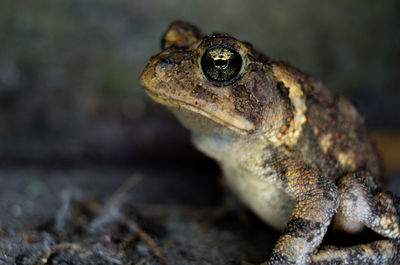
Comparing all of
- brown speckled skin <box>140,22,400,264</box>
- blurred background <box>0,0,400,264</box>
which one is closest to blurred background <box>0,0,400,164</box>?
blurred background <box>0,0,400,264</box>

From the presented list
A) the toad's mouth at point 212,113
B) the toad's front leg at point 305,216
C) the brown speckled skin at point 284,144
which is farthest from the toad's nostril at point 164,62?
the toad's front leg at point 305,216

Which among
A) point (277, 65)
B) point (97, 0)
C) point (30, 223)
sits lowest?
point (30, 223)

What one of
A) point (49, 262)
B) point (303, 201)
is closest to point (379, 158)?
point (303, 201)

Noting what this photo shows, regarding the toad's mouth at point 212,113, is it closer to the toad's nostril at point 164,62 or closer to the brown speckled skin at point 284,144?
the brown speckled skin at point 284,144

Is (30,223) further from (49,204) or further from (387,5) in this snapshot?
(387,5)

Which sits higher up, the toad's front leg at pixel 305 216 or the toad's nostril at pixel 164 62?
the toad's nostril at pixel 164 62

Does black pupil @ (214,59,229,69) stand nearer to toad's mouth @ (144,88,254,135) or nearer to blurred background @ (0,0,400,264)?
toad's mouth @ (144,88,254,135)
